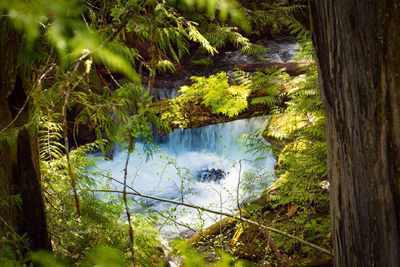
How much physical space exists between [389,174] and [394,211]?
0.14 meters

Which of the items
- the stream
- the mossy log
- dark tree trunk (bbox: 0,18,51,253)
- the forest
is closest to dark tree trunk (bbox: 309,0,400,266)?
the forest

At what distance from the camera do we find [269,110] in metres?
4.43

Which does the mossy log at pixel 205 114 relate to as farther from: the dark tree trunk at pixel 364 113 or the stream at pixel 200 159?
the stream at pixel 200 159

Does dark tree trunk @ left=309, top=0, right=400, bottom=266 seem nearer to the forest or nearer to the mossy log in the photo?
the forest

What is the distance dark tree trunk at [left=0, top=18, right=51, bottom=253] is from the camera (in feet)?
5.76

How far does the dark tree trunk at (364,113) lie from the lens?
3.27ft

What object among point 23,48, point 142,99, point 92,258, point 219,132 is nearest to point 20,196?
point 23,48

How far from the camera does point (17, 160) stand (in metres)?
1.91

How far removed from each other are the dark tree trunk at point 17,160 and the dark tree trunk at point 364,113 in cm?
179

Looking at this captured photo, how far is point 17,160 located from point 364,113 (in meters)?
2.12

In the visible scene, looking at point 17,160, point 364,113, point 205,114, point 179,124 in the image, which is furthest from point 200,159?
point 364,113

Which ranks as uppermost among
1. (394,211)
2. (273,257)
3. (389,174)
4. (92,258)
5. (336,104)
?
(336,104)

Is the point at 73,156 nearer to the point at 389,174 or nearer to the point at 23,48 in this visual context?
the point at 23,48

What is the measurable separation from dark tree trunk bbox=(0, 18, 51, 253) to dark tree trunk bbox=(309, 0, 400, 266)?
1.79 m
